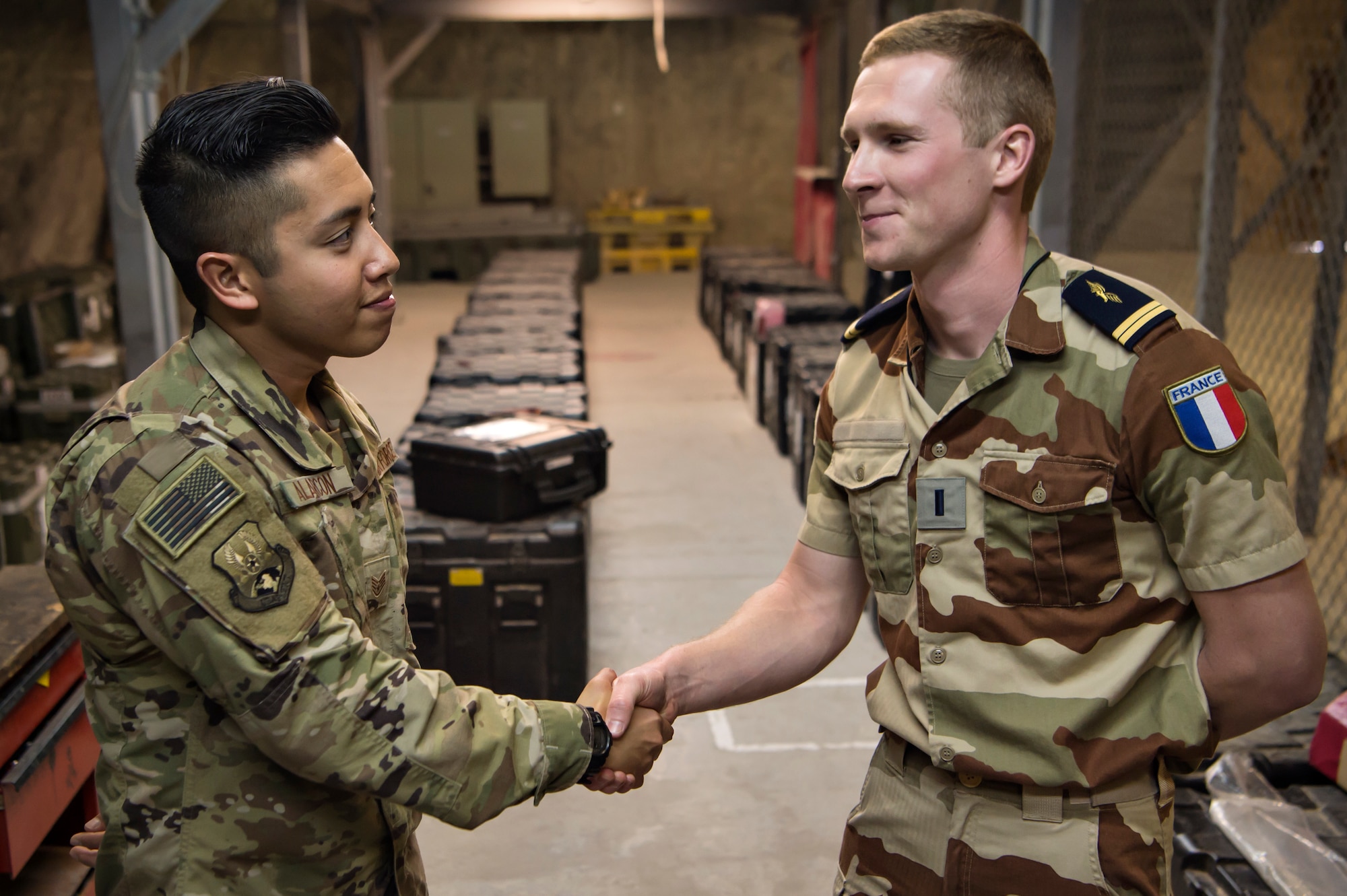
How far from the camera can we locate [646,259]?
52.2ft

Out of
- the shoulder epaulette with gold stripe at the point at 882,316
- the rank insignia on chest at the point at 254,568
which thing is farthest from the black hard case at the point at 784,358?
the rank insignia on chest at the point at 254,568

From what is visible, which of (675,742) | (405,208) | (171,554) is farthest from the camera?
(405,208)

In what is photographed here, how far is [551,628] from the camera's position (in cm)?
383

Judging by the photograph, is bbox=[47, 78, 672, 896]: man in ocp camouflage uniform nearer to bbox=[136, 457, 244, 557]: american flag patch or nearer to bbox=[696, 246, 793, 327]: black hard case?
bbox=[136, 457, 244, 557]: american flag patch

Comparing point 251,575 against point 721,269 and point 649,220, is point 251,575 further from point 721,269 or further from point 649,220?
point 649,220

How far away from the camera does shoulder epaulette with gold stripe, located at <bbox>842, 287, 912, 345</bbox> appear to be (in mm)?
1892

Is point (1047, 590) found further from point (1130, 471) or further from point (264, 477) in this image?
point (264, 477)

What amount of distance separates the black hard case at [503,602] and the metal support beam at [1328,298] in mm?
3114

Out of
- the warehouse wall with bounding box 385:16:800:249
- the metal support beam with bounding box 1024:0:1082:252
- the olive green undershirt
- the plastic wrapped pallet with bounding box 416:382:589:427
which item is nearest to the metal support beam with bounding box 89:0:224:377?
the plastic wrapped pallet with bounding box 416:382:589:427

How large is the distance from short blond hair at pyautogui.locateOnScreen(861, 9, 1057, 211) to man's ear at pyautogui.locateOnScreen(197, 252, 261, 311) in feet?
3.18

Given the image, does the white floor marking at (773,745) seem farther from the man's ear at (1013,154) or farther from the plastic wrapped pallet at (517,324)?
the plastic wrapped pallet at (517,324)

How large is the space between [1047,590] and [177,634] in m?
1.11

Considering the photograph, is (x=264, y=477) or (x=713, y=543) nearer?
(x=264, y=477)

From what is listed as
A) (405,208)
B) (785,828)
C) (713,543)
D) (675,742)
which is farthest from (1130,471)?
(405,208)
